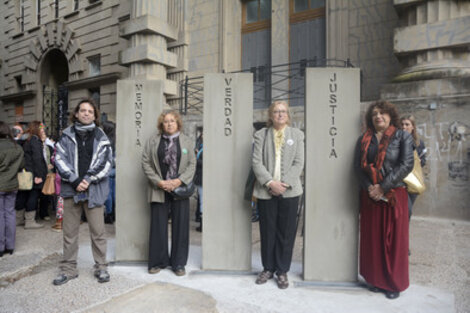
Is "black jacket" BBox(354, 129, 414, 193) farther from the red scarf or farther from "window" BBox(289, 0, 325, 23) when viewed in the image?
"window" BBox(289, 0, 325, 23)

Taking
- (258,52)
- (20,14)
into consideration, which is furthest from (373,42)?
(20,14)

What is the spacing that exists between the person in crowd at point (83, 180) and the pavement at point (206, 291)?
10.9 inches

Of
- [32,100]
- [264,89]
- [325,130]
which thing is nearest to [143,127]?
[325,130]

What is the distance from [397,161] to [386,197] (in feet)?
1.25

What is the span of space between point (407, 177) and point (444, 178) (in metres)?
4.12

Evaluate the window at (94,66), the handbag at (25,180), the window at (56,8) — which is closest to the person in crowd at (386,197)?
the handbag at (25,180)

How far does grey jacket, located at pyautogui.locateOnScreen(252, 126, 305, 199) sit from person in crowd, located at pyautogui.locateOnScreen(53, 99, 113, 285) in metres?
1.79

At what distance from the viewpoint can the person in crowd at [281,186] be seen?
12.7 ft

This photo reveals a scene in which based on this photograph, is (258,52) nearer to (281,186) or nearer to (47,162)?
(47,162)

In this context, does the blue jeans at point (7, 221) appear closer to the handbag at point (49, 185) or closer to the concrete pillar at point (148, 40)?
the handbag at point (49, 185)

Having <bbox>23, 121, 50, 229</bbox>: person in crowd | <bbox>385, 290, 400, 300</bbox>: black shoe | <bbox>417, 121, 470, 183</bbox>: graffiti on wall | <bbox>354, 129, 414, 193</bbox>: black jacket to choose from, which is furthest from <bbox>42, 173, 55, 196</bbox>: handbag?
<bbox>417, 121, 470, 183</bbox>: graffiti on wall

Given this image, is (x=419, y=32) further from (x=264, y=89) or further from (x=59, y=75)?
(x=59, y=75)

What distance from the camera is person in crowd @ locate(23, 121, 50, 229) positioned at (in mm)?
6852

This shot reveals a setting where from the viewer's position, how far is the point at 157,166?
4281 mm
